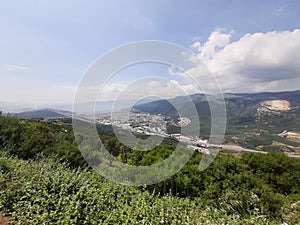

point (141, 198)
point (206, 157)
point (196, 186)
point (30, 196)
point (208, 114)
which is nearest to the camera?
point (30, 196)

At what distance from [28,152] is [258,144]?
67973mm

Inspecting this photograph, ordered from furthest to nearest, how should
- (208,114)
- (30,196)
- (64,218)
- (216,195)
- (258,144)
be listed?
1. (258,144)
2. (216,195)
3. (208,114)
4. (30,196)
5. (64,218)

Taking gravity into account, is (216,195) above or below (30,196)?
below

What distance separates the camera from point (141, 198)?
4.56m

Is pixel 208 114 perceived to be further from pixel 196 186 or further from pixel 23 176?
pixel 23 176

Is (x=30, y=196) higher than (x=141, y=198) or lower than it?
higher

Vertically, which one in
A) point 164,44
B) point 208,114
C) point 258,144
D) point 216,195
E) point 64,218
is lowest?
point 258,144

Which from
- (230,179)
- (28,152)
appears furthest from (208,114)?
(28,152)

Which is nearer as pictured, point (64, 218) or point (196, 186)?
point (64, 218)

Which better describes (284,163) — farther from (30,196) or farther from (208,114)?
(30,196)

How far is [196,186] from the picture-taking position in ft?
28.6

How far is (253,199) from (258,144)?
68733mm

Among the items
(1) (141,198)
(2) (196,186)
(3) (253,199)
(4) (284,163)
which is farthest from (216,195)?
(4) (284,163)

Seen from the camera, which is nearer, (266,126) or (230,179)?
(230,179)
